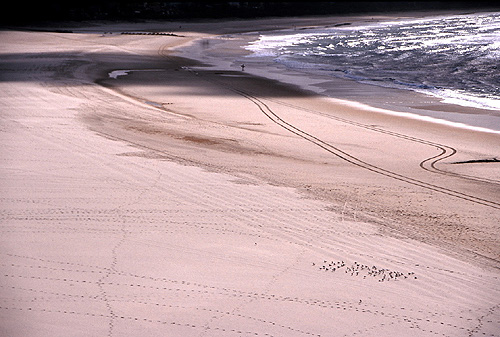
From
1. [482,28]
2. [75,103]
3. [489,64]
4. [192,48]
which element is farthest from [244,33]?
[75,103]

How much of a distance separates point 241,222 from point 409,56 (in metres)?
19.7

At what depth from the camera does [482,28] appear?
3709 cm

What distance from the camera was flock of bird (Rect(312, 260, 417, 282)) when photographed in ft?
14.1

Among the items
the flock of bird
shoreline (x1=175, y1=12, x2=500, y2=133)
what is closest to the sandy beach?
the flock of bird

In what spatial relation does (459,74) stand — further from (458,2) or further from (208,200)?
(458,2)

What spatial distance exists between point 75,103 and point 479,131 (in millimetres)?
6781

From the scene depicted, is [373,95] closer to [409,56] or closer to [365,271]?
[409,56]

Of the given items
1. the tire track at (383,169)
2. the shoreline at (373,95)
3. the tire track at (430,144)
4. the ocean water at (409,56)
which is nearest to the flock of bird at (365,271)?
the tire track at (383,169)

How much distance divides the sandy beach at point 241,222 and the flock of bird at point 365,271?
16mm

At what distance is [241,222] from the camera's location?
5246mm

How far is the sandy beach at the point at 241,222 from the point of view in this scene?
3752mm

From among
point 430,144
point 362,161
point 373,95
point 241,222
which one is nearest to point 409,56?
point 373,95

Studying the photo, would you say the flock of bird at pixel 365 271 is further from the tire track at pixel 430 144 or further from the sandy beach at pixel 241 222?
the tire track at pixel 430 144

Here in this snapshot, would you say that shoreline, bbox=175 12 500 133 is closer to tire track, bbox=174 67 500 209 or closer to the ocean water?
the ocean water
